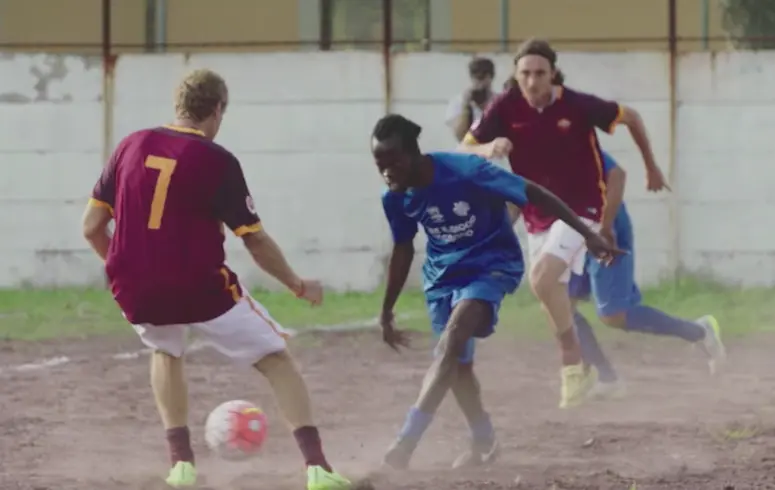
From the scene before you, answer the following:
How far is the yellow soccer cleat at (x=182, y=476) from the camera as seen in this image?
19.0ft

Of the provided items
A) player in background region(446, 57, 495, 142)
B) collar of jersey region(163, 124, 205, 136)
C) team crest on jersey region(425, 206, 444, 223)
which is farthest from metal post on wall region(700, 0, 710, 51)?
collar of jersey region(163, 124, 205, 136)

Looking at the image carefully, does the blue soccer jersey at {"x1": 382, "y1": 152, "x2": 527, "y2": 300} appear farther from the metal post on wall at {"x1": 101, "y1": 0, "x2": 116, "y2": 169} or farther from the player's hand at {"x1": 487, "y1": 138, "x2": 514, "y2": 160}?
the metal post on wall at {"x1": 101, "y1": 0, "x2": 116, "y2": 169}

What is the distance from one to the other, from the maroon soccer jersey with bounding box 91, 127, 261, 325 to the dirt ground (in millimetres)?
698

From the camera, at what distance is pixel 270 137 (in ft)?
45.0

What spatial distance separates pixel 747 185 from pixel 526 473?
7972mm

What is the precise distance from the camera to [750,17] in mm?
15383

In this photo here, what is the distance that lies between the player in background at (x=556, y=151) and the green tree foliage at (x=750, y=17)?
7.81 metres

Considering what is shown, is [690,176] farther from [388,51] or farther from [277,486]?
[277,486]

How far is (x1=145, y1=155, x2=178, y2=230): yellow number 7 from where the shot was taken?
549cm

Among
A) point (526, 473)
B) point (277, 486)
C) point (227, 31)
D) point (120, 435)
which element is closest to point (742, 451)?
point (526, 473)

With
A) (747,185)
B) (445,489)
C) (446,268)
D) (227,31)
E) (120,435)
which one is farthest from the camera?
(227,31)

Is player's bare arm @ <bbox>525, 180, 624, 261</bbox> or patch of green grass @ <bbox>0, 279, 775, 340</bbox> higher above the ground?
player's bare arm @ <bbox>525, 180, 624, 261</bbox>

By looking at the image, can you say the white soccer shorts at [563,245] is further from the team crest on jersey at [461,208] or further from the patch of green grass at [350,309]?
the patch of green grass at [350,309]

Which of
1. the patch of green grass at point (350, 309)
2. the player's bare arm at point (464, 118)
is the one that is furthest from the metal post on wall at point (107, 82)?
the player's bare arm at point (464, 118)
